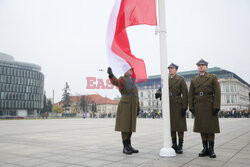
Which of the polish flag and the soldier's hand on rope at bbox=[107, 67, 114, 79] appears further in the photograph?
the polish flag

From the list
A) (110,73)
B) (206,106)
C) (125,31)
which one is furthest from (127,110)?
(125,31)

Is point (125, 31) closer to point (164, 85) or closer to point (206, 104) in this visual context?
point (164, 85)

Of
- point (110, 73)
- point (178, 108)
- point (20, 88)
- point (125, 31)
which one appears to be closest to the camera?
point (110, 73)

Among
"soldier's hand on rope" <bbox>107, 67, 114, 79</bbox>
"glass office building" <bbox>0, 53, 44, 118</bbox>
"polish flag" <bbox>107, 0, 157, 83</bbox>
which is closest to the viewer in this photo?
"soldier's hand on rope" <bbox>107, 67, 114, 79</bbox>

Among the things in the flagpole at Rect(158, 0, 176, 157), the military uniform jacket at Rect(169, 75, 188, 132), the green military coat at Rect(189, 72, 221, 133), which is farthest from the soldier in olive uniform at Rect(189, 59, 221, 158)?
the flagpole at Rect(158, 0, 176, 157)

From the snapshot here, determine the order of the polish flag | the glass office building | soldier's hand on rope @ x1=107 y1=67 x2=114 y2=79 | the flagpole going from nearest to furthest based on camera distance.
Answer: the flagpole < soldier's hand on rope @ x1=107 y1=67 x2=114 y2=79 < the polish flag < the glass office building

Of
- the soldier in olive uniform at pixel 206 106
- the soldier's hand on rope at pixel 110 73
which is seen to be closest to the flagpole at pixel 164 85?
the soldier in olive uniform at pixel 206 106

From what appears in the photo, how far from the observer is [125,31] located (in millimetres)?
6051

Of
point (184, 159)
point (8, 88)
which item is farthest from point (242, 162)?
point (8, 88)

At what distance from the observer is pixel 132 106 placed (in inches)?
226

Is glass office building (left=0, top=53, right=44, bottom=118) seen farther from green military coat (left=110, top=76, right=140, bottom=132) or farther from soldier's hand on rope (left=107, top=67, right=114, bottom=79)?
soldier's hand on rope (left=107, top=67, right=114, bottom=79)

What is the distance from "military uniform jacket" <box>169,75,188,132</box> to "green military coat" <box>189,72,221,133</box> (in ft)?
0.88

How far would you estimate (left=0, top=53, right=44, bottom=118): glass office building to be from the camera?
80.5 m

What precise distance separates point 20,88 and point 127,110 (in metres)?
89.0
